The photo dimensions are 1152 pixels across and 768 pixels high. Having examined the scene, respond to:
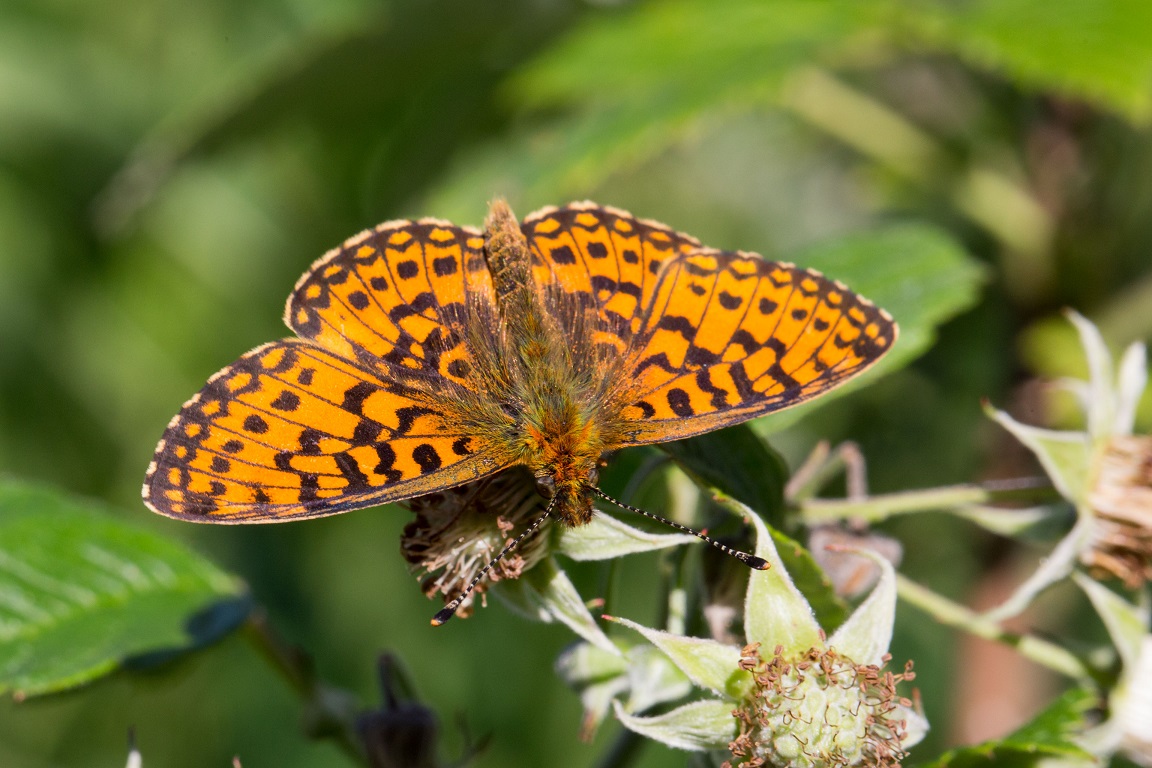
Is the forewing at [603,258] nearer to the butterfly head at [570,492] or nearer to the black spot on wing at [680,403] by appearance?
the black spot on wing at [680,403]

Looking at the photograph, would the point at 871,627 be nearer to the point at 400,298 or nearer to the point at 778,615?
the point at 778,615

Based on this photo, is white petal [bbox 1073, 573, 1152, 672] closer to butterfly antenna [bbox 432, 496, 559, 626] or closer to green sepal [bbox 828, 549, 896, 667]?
green sepal [bbox 828, 549, 896, 667]

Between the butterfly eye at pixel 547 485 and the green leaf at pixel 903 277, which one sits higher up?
the butterfly eye at pixel 547 485

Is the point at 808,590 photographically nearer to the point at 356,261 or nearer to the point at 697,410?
the point at 697,410

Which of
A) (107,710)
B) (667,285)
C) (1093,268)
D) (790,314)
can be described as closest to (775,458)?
(790,314)

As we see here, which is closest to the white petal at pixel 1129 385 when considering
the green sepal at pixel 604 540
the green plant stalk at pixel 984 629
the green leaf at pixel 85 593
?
the green plant stalk at pixel 984 629

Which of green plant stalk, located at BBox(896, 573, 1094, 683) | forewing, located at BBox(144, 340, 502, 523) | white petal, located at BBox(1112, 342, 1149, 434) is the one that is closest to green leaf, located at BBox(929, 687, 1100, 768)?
green plant stalk, located at BBox(896, 573, 1094, 683)
